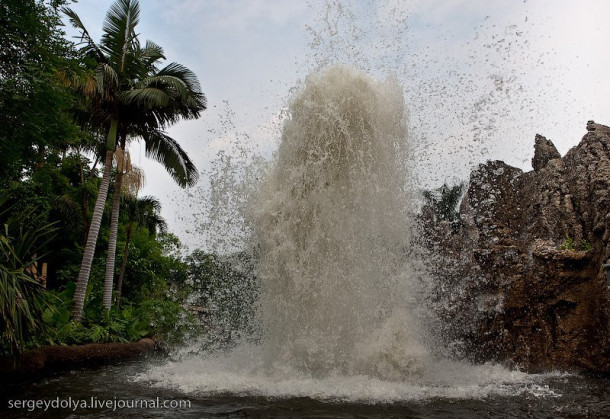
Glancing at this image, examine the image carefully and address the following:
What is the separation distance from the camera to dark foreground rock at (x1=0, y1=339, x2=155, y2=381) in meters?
6.62

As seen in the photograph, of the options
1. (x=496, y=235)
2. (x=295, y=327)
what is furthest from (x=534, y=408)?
(x=496, y=235)

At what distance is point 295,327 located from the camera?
6.70 meters

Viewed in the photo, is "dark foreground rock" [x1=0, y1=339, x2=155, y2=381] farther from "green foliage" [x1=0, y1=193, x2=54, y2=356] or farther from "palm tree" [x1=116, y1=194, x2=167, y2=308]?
"palm tree" [x1=116, y1=194, x2=167, y2=308]

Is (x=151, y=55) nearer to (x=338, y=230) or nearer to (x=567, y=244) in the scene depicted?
(x=338, y=230)

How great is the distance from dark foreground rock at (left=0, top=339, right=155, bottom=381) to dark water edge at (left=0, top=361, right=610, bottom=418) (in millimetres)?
511

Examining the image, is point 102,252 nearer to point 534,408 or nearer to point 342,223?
point 342,223

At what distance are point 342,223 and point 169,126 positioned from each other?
10663mm

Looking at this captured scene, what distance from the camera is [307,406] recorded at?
15.7ft

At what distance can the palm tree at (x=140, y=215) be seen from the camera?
832 inches

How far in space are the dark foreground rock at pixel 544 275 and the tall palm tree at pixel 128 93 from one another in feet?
31.1

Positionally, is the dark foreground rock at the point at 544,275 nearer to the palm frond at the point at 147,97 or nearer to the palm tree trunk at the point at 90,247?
the palm tree trunk at the point at 90,247

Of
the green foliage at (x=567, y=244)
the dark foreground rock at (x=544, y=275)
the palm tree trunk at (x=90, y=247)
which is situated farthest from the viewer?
the palm tree trunk at (x=90, y=247)

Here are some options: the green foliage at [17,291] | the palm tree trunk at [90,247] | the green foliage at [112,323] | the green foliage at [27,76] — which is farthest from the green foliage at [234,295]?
the green foliage at [27,76]

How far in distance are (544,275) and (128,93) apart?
11.9m
